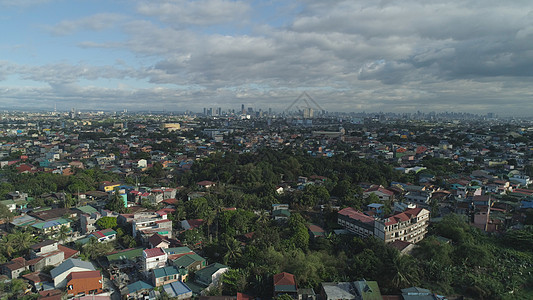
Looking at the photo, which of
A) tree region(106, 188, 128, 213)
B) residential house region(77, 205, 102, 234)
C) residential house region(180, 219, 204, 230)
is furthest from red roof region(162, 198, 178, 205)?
residential house region(77, 205, 102, 234)

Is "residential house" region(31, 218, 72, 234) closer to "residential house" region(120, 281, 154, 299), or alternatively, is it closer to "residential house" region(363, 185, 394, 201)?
"residential house" region(120, 281, 154, 299)

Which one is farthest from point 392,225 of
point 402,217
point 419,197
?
point 419,197

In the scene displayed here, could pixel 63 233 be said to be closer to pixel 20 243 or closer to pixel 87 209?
pixel 20 243

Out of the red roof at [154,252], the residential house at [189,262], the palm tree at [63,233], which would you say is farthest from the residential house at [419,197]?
the palm tree at [63,233]

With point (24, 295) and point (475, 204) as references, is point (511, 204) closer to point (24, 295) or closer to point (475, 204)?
point (475, 204)

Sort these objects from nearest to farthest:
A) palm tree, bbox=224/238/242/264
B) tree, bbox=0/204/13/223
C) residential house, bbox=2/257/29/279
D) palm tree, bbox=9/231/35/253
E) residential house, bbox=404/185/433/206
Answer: residential house, bbox=2/257/29/279 → palm tree, bbox=224/238/242/264 → palm tree, bbox=9/231/35/253 → tree, bbox=0/204/13/223 → residential house, bbox=404/185/433/206
